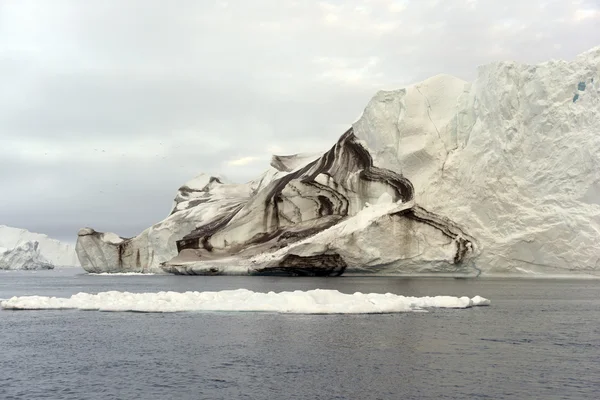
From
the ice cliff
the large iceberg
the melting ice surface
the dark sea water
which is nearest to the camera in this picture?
the dark sea water

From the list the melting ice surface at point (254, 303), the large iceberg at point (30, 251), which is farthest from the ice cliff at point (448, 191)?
the large iceberg at point (30, 251)

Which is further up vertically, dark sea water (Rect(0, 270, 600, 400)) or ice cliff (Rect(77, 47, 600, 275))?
ice cliff (Rect(77, 47, 600, 275))

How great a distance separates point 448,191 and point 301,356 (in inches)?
1129

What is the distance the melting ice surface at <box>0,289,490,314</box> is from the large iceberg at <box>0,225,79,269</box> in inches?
2806

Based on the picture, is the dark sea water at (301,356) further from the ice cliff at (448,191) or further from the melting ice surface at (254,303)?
the ice cliff at (448,191)

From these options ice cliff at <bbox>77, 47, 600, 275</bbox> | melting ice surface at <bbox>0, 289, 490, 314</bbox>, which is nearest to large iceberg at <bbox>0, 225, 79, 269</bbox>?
ice cliff at <bbox>77, 47, 600, 275</bbox>

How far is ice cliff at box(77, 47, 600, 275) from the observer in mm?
36125

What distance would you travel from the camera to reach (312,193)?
44250 mm

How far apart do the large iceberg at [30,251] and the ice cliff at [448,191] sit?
163ft

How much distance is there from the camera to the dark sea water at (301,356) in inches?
388

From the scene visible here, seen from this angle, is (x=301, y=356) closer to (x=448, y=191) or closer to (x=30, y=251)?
(x=448, y=191)

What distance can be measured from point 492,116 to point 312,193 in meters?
12.8

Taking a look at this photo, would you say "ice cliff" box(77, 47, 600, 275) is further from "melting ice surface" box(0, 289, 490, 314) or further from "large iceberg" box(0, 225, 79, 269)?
"large iceberg" box(0, 225, 79, 269)

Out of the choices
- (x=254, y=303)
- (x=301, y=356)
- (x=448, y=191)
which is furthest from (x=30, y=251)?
(x=301, y=356)
